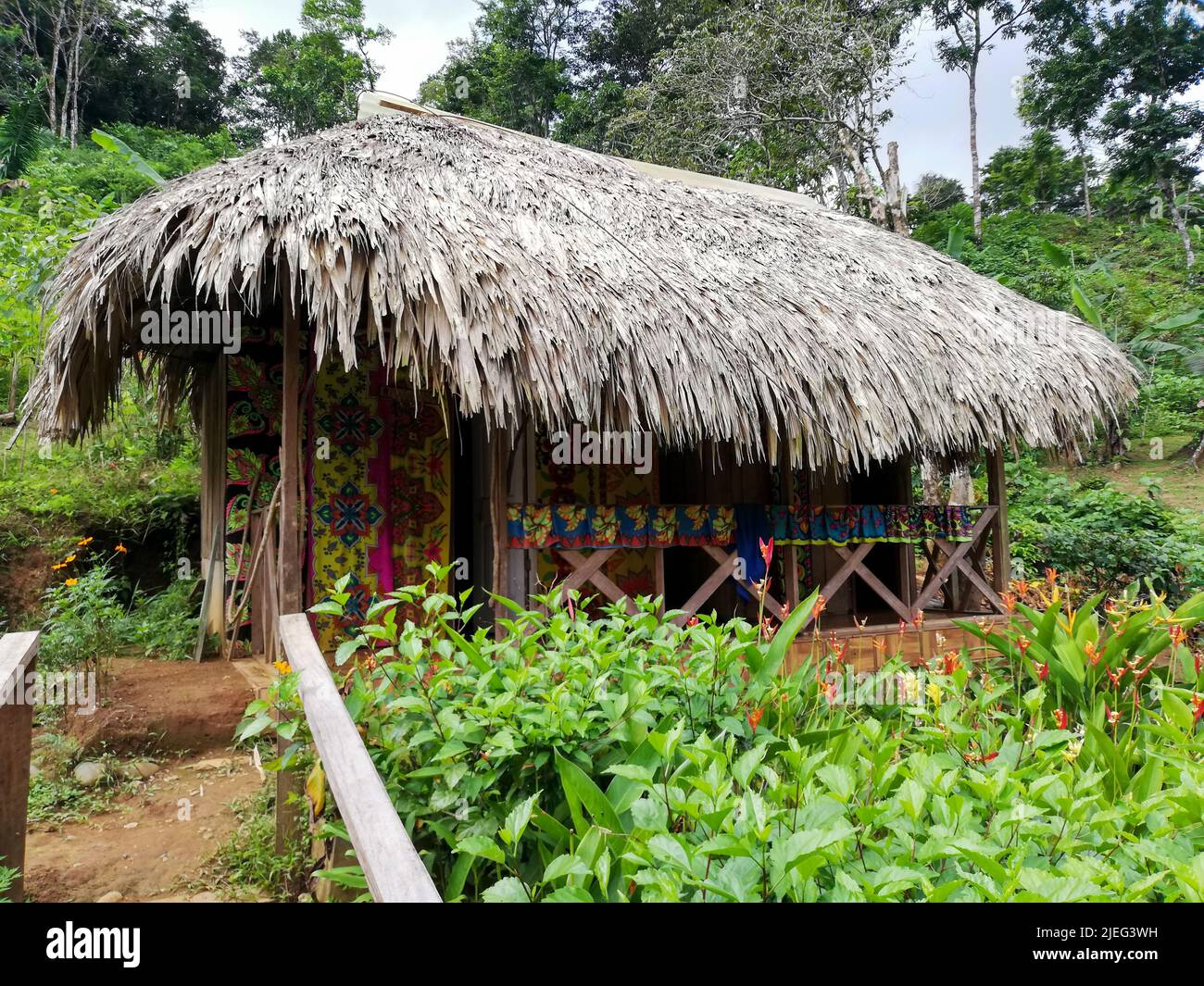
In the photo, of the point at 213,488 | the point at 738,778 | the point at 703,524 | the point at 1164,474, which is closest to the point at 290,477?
the point at 213,488

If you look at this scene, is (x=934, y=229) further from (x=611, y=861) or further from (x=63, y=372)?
(x=611, y=861)

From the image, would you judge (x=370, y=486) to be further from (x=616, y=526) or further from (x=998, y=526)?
(x=998, y=526)

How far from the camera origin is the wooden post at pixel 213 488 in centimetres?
494

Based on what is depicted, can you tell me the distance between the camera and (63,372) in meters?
3.97

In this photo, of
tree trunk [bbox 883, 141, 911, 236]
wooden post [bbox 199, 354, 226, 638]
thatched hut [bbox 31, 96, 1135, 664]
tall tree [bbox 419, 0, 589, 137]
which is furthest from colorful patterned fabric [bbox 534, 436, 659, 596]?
tall tree [bbox 419, 0, 589, 137]

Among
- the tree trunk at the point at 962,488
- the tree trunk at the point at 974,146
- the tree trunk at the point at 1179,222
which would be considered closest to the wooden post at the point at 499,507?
the tree trunk at the point at 962,488

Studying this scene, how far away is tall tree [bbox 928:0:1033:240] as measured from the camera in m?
18.0

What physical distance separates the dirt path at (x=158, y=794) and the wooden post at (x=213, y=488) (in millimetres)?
599

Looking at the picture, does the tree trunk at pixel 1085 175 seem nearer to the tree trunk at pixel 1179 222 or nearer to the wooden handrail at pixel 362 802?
the tree trunk at pixel 1179 222

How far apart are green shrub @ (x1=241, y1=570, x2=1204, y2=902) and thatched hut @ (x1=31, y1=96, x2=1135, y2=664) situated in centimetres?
164

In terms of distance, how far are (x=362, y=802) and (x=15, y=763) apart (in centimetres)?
163

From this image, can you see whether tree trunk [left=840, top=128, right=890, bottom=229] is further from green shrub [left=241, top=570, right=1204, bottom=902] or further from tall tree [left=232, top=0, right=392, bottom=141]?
tall tree [left=232, top=0, right=392, bottom=141]
